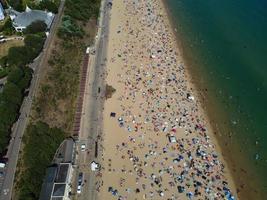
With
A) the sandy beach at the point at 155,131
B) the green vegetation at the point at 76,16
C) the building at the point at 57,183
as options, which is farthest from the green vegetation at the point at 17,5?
the building at the point at 57,183

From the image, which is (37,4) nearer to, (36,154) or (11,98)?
(11,98)

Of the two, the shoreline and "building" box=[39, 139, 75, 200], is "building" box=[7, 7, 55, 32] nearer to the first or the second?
the shoreline

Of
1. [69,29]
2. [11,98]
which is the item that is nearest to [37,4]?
[69,29]

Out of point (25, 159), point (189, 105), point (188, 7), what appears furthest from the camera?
point (188, 7)

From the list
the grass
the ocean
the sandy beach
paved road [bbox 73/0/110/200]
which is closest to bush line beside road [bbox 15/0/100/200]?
paved road [bbox 73/0/110/200]

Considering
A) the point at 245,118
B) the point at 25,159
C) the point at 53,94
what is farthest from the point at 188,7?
the point at 25,159

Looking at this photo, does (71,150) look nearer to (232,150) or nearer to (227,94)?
(232,150)
